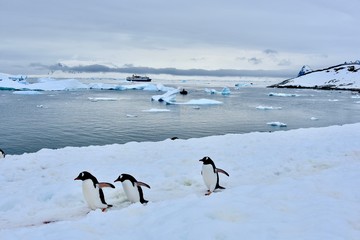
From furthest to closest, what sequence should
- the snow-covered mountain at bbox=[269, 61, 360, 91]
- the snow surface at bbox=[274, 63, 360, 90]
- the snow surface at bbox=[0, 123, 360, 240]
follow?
the snow surface at bbox=[274, 63, 360, 90], the snow-covered mountain at bbox=[269, 61, 360, 91], the snow surface at bbox=[0, 123, 360, 240]

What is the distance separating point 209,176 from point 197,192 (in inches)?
21.1

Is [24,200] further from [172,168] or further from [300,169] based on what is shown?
[300,169]

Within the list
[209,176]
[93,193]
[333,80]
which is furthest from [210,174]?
[333,80]

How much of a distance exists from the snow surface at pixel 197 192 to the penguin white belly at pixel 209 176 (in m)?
0.32

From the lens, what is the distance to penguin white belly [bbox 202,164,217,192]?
8133 millimetres

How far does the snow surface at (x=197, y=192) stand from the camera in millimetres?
4957

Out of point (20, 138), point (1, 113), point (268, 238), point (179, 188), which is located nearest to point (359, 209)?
point (268, 238)

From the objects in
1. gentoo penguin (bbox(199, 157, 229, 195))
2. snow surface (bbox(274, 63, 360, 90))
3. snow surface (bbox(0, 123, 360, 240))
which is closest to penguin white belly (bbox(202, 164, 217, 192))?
gentoo penguin (bbox(199, 157, 229, 195))

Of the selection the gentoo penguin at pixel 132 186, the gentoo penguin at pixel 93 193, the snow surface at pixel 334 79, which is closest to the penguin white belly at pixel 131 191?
the gentoo penguin at pixel 132 186

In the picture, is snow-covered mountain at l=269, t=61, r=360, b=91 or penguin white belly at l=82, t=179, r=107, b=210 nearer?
penguin white belly at l=82, t=179, r=107, b=210

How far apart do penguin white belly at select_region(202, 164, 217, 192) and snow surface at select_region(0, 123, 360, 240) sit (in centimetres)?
32

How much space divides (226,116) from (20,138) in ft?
78.0

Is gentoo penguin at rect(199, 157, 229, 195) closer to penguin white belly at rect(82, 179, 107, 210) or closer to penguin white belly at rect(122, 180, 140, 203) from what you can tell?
penguin white belly at rect(122, 180, 140, 203)

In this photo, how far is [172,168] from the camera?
33.9 ft
